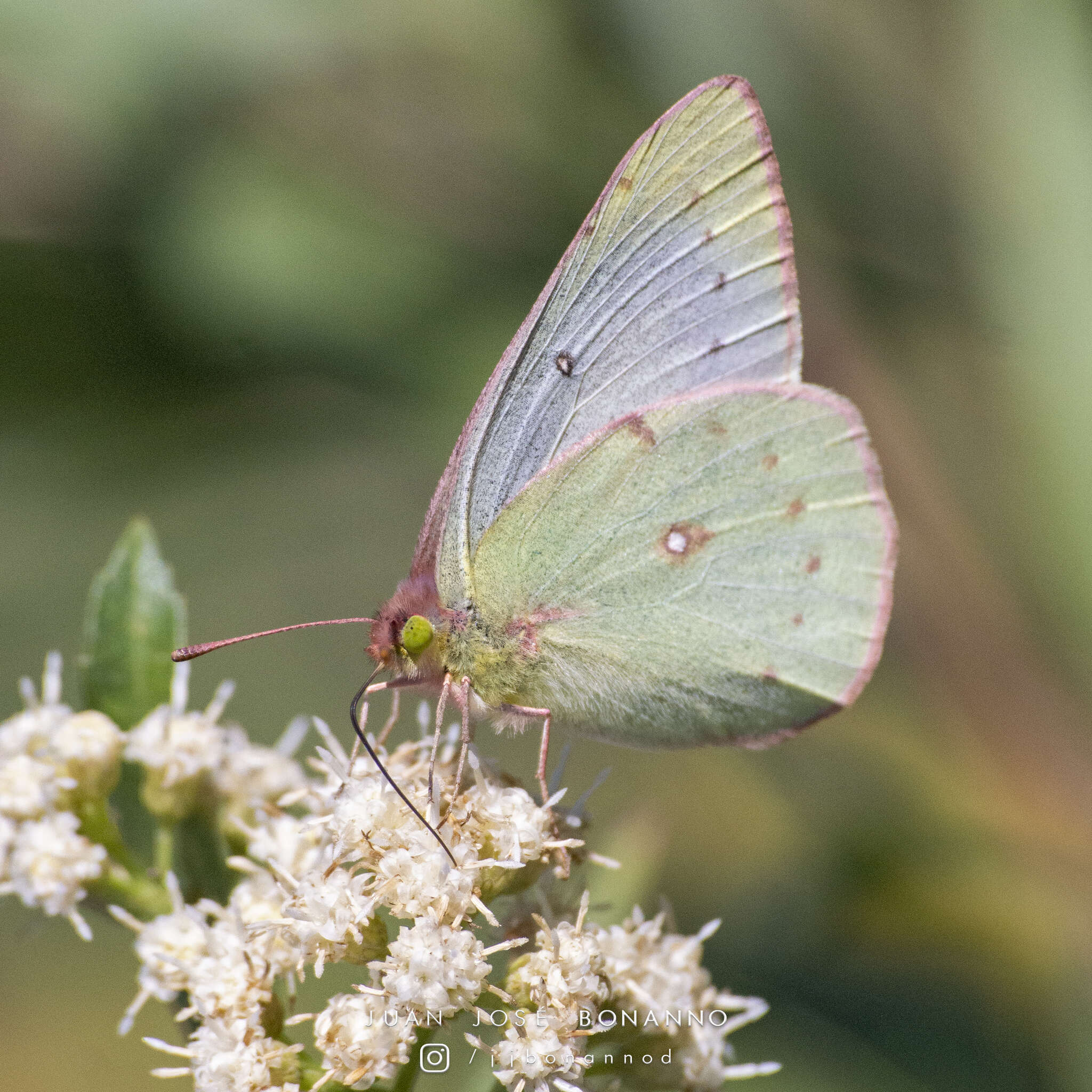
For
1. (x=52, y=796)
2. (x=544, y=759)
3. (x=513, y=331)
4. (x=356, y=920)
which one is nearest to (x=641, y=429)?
(x=544, y=759)

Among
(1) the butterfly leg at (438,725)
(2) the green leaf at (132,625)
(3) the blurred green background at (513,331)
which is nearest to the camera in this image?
(1) the butterfly leg at (438,725)

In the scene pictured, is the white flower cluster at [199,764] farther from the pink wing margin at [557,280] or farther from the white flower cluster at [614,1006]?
the white flower cluster at [614,1006]

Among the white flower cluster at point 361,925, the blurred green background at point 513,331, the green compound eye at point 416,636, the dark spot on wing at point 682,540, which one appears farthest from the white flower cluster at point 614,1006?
the blurred green background at point 513,331

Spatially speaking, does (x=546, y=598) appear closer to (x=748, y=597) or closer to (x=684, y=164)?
(x=748, y=597)

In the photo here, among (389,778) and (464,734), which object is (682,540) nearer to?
(464,734)

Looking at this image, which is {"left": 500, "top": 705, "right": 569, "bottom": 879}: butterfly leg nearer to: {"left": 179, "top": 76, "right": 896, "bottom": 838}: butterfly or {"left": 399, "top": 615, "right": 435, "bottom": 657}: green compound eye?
{"left": 179, "top": 76, "right": 896, "bottom": 838}: butterfly

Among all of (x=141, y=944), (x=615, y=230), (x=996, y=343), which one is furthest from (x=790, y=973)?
(x=996, y=343)
